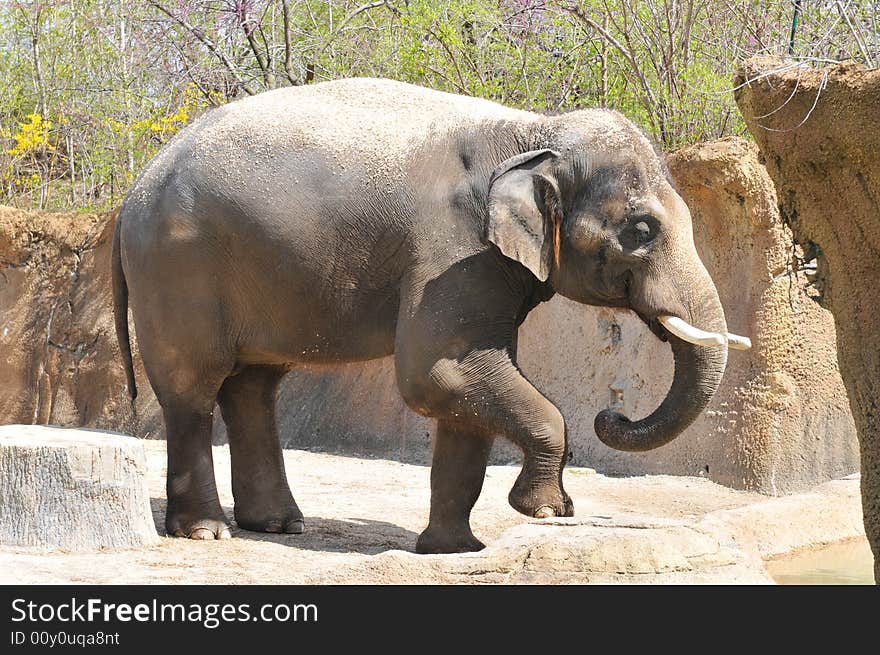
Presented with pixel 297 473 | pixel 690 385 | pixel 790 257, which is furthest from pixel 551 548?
pixel 297 473

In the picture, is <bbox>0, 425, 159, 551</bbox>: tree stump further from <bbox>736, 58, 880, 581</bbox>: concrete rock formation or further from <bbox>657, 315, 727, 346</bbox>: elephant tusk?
<bbox>736, 58, 880, 581</bbox>: concrete rock formation

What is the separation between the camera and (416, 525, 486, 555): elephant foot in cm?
627

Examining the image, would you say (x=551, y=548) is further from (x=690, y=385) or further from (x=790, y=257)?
(x=790, y=257)

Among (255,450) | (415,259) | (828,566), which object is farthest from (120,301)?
(828,566)

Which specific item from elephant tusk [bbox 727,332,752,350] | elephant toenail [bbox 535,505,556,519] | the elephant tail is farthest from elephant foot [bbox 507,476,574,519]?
the elephant tail

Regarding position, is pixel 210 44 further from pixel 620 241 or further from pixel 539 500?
pixel 539 500

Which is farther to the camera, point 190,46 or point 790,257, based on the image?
point 190,46

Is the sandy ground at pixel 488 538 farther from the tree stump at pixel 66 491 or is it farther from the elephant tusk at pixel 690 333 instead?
the elephant tusk at pixel 690 333

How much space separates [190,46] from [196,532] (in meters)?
8.31

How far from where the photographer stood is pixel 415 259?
244 inches

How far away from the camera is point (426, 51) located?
1120 cm

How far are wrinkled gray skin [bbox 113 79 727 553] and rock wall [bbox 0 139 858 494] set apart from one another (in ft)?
2.20

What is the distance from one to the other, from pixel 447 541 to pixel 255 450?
4.72 feet

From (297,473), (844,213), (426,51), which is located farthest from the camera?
(426,51)
